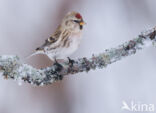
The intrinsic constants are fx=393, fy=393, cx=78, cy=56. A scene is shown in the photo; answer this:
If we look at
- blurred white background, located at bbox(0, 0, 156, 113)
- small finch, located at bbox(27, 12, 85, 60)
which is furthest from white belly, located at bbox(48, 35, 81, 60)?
blurred white background, located at bbox(0, 0, 156, 113)

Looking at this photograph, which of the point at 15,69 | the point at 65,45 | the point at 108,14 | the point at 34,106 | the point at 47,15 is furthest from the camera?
the point at 108,14

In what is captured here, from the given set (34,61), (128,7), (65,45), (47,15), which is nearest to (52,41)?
Answer: (65,45)

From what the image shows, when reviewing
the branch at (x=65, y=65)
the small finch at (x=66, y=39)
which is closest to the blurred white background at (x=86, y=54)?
the small finch at (x=66, y=39)

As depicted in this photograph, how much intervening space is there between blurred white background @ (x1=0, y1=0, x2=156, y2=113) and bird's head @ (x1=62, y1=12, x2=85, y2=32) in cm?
137

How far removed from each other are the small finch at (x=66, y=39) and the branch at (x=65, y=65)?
17cm

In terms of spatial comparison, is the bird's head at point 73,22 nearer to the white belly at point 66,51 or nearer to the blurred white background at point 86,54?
the white belly at point 66,51

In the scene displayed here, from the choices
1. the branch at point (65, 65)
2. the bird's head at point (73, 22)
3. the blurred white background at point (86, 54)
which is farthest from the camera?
the blurred white background at point (86, 54)

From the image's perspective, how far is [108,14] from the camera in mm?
4824

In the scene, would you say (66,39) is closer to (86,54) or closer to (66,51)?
(66,51)

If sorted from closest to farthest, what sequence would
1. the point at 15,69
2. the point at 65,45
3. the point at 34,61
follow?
the point at 15,69 < the point at 65,45 < the point at 34,61

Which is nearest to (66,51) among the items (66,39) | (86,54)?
(66,39)

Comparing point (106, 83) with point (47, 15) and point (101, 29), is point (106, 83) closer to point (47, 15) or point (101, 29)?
point (101, 29)

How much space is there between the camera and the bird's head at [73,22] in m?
2.07

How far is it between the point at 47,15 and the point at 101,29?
0.65 metres
